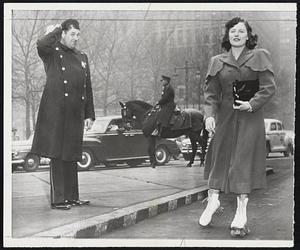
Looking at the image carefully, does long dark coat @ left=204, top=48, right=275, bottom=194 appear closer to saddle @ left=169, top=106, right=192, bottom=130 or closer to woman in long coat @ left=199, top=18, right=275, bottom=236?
woman in long coat @ left=199, top=18, right=275, bottom=236

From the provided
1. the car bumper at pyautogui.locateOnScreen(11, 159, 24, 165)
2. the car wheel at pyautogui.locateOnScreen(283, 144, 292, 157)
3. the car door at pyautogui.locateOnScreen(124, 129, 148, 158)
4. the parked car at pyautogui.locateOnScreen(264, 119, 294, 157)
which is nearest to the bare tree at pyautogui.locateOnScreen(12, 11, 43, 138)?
the car bumper at pyautogui.locateOnScreen(11, 159, 24, 165)

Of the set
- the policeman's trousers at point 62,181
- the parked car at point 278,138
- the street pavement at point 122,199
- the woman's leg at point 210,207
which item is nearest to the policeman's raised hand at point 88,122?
the policeman's trousers at point 62,181

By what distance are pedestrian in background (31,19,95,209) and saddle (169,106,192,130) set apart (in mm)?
902

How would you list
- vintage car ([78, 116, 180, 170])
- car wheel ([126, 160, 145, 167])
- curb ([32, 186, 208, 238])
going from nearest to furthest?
1. curb ([32, 186, 208, 238])
2. vintage car ([78, 116, 180, 170])
3. car wheel ([126, 160, 145, 167])

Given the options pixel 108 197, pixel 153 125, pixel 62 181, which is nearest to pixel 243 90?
pixel 153 125

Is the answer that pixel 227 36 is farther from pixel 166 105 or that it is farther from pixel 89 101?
pixel 89 101

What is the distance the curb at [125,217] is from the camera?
387 centimetres

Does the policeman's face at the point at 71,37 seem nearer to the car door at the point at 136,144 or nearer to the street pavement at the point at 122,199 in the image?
the car door at the point at 136,144

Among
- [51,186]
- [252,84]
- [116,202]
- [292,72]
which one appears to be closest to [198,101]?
[252,84]

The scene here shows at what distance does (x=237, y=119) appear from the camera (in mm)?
3979

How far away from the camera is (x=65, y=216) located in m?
4.14

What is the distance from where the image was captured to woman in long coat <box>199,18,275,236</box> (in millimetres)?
3930

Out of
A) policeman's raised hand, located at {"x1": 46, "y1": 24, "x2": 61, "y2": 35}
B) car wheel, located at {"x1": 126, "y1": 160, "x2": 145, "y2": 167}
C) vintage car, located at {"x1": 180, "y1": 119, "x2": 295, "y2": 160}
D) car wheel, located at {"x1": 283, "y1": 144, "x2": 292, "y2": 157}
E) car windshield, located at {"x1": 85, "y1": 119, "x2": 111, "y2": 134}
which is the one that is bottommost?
car wheel, located at {"x1": 126, "y1": 160, "x2": 145, "y2": 167}

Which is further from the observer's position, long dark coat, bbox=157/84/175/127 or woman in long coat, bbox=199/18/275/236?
long dark coat, bbox=157/84/175/127
